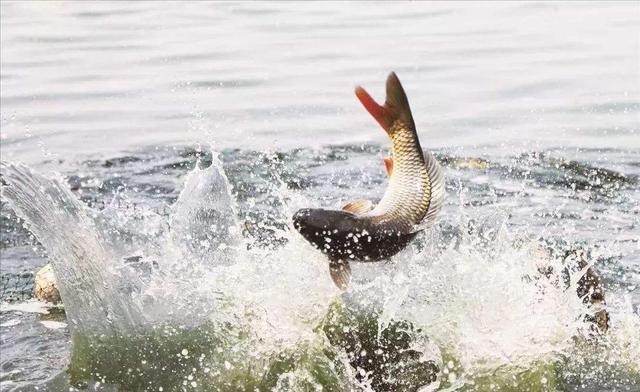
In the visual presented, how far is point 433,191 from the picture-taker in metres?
4.89

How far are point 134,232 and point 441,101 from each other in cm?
684

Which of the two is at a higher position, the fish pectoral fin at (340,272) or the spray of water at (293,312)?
the fish pectoral fin at (340,272)

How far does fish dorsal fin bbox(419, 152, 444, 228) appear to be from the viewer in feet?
15.9

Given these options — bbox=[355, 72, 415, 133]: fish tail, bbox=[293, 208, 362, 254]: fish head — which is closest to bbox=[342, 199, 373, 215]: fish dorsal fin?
bbox=[293, 208, 362, 254]: fish head

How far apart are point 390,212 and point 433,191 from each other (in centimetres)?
23

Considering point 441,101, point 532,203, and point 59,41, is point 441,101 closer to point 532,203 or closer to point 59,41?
point 532,203

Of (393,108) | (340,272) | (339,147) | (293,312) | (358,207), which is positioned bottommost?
(339,147)

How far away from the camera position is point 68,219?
6043 millimetres

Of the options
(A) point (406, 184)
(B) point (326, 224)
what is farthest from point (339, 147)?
(B) point (326, 224)

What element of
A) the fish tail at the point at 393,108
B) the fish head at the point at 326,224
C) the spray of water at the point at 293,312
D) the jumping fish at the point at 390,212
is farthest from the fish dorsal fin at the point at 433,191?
the spray of water at the point at 293,312

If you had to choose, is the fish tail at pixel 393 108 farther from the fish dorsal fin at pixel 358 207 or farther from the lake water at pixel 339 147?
the lake water at pixel 339 147

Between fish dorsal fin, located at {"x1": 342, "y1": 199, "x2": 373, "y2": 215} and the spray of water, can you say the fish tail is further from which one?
the spray of water

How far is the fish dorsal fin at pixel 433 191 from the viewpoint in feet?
15.9

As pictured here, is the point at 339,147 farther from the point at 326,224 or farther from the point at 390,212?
the point at 326,224
